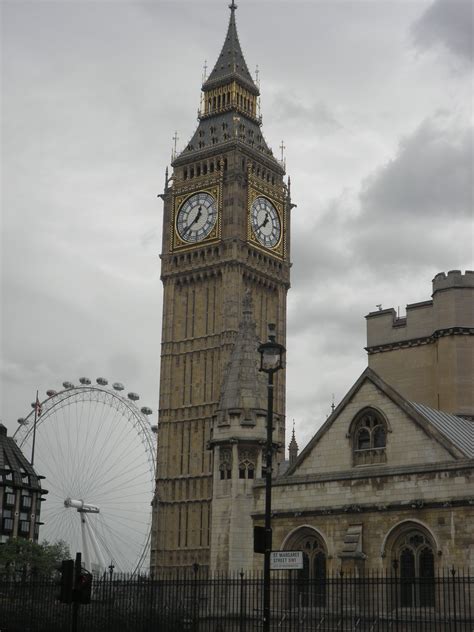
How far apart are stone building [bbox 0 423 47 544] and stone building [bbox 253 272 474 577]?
74066 mm

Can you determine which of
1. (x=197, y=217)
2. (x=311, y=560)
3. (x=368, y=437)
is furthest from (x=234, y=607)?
(x=197, y=217)

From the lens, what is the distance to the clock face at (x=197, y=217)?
333 ft

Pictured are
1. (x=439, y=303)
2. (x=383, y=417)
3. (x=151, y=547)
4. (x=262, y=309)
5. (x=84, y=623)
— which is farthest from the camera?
(x=262, y=309)

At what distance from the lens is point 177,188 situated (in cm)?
10475

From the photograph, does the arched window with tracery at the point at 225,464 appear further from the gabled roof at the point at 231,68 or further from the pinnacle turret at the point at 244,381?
the gabled roof at the point at 231,68

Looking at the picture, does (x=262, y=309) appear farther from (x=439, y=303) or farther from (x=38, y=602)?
(x=38, y=602)

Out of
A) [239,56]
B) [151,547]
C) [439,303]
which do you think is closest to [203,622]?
[439,303]

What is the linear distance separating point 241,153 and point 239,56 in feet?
49.6

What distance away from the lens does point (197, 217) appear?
102625mm

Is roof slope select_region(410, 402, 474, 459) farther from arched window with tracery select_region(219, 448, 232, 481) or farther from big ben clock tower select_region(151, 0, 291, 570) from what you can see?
big ben clock tower select_region(151, 0, 291, 570)

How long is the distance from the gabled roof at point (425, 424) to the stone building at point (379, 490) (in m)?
0.03

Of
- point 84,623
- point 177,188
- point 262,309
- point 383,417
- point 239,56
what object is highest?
point 239,56

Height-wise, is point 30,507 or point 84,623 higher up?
point 30,507

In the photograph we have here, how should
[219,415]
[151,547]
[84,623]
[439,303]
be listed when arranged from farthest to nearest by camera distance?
[151,547], [439,303], [219,415], [84,623]
